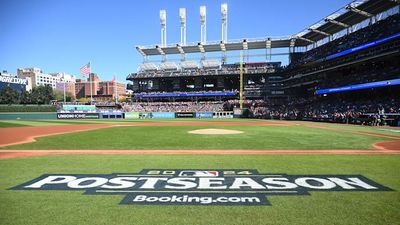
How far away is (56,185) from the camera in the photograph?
23.1 feet

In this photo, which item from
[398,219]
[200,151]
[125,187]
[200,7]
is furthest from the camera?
[200,7]

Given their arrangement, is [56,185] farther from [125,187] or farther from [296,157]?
[296,157]

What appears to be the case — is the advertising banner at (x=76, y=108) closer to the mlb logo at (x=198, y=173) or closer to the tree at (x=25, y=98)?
the tree at (x=25, y=98)

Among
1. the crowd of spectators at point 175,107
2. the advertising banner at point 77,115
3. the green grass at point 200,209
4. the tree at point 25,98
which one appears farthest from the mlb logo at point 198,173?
the tree at point 25,98

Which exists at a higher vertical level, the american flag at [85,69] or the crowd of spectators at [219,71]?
the crowd of spectators at [219,71]

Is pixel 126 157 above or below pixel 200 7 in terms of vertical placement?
below

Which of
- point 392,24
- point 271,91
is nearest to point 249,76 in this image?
point 271,91

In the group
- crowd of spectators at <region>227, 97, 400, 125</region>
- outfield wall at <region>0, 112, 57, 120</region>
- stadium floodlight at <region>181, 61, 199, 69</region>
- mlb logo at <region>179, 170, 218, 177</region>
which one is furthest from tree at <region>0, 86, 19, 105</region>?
mlb logo at <region>179, 170, 218, 177</region>

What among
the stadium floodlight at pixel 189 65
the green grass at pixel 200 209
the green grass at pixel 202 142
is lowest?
the green grass at pixel 202 142

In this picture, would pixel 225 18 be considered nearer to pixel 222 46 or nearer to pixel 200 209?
pixel 222 46

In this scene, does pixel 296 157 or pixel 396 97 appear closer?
pixel 296 157

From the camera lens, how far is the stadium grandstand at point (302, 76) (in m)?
38.2

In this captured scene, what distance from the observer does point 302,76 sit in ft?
194

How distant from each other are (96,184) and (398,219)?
671 cm
